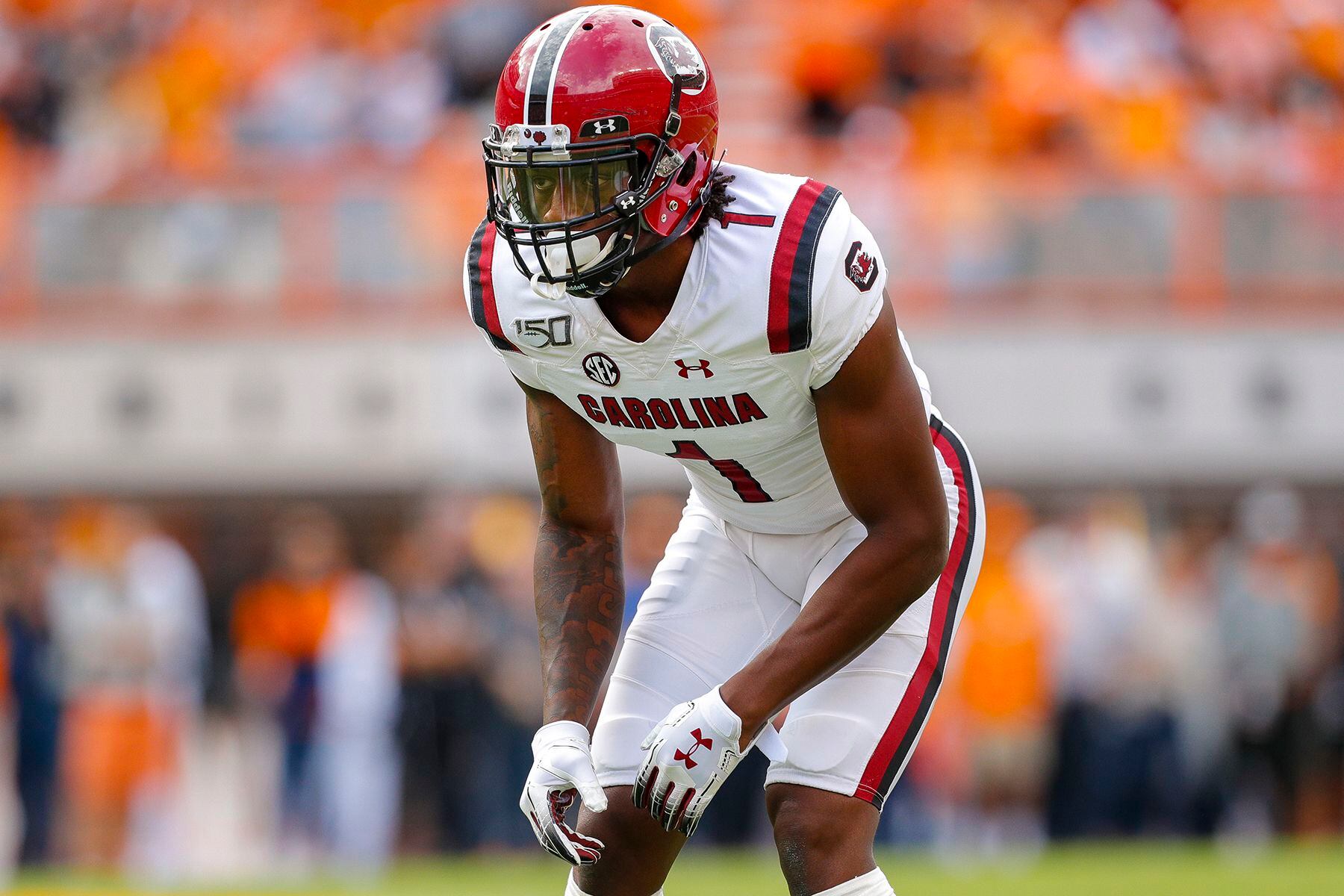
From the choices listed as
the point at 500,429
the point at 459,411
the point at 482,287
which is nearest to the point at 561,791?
the point at 482,287

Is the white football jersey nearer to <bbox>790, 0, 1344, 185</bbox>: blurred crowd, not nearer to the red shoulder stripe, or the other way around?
the red shoulder stripe

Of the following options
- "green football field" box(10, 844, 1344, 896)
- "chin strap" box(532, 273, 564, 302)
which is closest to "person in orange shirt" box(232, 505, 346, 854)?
"green football field" box(10, 844, 1344, 896)

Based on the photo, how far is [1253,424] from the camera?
1189 centimetres

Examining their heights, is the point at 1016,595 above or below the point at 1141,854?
above

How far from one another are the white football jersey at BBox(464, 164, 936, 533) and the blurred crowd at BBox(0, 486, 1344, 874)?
5.26 metres

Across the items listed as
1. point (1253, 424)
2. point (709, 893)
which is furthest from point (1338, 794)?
point (709, 893)

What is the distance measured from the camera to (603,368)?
359 centimetres

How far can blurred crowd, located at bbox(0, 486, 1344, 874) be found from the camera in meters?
9.16

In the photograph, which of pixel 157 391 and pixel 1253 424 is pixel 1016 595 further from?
pixel 157 391

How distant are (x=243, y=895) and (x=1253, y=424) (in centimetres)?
697

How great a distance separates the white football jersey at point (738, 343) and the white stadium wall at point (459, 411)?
7.86 metres

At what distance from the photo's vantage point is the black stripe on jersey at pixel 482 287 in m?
3.69

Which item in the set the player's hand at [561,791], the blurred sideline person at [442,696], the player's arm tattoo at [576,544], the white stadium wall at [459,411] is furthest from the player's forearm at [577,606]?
the white stadium wall at [459,411]

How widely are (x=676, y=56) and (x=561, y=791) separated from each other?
1.37 metres
